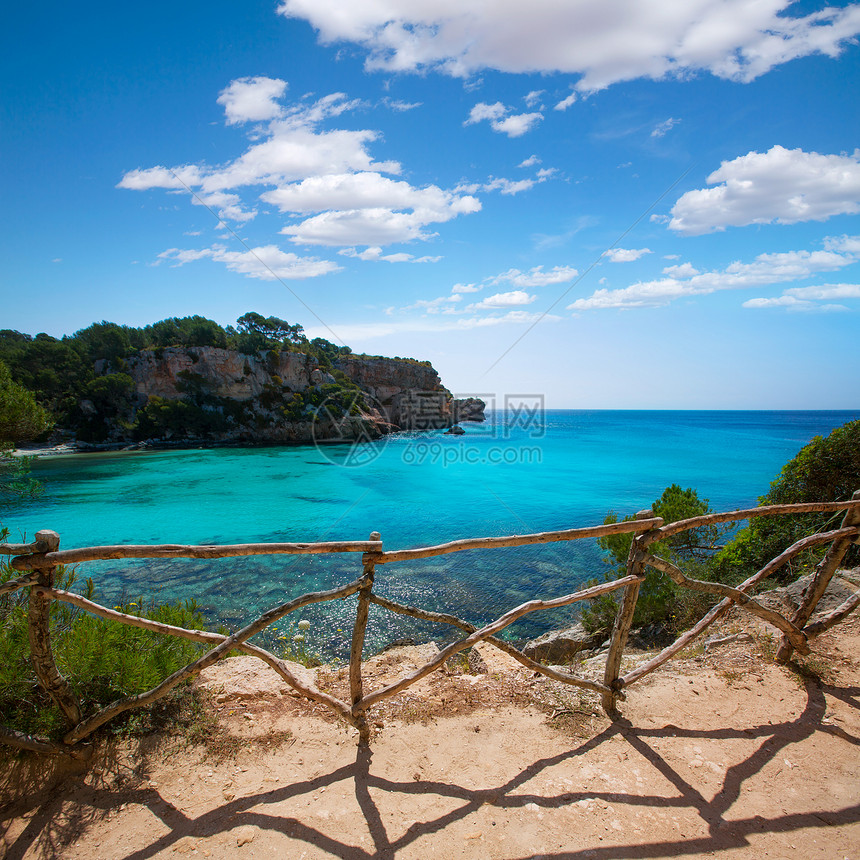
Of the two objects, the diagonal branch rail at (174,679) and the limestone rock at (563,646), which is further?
the limestone rock at (563,646)

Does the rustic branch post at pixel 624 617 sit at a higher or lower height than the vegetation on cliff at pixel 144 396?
lower

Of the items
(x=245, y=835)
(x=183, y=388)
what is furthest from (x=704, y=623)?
(x=183, y=388)

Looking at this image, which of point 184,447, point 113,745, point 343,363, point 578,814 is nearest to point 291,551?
point 113,745

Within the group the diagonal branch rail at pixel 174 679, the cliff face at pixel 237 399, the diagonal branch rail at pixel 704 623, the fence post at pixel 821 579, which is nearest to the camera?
the diagonal branch rail at pixel 174 679

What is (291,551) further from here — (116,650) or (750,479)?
(750,479)

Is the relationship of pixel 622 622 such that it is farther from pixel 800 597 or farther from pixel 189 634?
pixel 189 634

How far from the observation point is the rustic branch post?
10.6 ft

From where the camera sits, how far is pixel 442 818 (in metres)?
2.41

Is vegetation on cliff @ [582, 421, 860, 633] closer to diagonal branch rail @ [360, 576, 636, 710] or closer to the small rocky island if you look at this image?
diagonal branch rail @ [360, 576, 636, 710]

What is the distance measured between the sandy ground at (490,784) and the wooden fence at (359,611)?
0.28 meters

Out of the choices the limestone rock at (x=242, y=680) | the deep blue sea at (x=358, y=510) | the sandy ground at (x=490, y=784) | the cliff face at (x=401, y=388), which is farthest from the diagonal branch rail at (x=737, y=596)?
the cliff face at (x=401, y=388)

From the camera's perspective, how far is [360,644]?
2959 mm

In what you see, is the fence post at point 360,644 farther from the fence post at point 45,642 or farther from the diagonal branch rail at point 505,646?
the fence post at point 45,642

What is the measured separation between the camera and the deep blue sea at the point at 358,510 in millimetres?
10641
